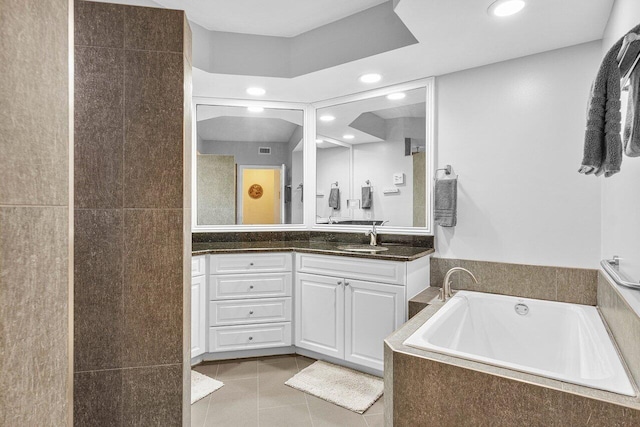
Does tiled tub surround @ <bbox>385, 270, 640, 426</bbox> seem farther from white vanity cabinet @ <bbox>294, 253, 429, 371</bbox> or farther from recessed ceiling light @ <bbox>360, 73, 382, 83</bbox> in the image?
recessed ceiling light @ <bbox>360, 73, 382, 83</bbox>

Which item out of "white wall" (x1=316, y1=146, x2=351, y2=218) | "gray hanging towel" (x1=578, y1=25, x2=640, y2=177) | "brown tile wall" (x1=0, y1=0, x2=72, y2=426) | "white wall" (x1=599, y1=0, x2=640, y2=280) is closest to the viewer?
"brown tile wall" (x1=0, y1=0, x2=72, y2=426)

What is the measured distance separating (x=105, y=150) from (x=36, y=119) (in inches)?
28.9

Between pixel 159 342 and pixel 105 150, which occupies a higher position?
pixel 105 150

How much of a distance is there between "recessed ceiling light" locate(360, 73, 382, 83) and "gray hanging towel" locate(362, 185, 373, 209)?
88cm

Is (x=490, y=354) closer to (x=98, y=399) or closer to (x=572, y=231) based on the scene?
(x=572, y=231)

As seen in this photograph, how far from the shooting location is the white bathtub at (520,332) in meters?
1.73

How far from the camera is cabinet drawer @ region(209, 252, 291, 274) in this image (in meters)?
2.80

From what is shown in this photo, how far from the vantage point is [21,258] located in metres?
0.60

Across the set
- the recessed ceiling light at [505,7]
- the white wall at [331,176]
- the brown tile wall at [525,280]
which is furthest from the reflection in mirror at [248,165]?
the recessed ceiling light at [505,7]

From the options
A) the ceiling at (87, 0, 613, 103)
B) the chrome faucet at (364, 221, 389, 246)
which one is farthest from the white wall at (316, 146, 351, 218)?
the ceiling at (87, 0, 613, 103)

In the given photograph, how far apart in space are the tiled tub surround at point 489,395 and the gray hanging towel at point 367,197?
5.35 feet

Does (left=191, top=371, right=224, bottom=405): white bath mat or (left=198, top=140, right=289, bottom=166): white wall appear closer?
(left=191, top=371, right=224, bottom=405): white bath mat

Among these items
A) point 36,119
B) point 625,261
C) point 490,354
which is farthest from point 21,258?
point 490,354

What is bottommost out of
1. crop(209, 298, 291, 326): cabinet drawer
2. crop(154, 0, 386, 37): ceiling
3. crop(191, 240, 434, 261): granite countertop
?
crop(209, 298, 291, 326): cabinet drawer
